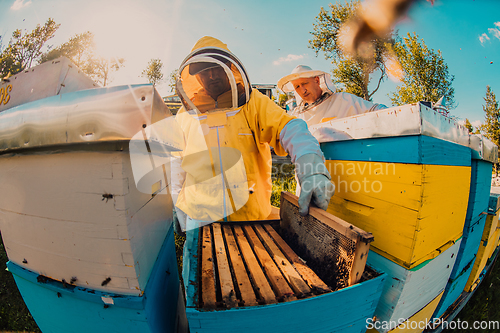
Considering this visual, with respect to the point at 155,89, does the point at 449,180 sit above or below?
below

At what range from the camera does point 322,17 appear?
18.3 m

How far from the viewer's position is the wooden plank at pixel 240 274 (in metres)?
0.82

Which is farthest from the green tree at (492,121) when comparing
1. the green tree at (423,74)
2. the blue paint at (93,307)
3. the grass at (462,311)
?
the blue paint at (93,307)

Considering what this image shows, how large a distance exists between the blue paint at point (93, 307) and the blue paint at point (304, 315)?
27 cm

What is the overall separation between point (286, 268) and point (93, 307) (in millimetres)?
871

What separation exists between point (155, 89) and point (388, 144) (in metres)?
1.12

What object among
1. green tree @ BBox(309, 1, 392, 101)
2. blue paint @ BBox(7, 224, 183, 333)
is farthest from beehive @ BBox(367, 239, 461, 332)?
green tree @ BBox(309, 1, 392, 101)

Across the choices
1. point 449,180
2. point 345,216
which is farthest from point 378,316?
point 449,180

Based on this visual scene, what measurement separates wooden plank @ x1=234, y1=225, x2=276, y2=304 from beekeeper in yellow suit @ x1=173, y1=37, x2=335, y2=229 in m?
0.39

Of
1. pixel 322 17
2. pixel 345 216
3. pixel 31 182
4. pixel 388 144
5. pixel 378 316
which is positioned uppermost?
pixel 322 17

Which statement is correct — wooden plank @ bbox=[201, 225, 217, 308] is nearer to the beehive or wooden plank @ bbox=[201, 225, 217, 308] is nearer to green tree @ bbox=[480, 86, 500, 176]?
the beehive

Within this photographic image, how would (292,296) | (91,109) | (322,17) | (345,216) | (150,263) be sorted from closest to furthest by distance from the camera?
(91,109) < (292,296) < (150,263) < (345,216) < (322,17)

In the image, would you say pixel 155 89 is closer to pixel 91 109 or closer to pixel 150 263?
pixel 91 109

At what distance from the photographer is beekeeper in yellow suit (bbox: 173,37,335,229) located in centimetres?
163
